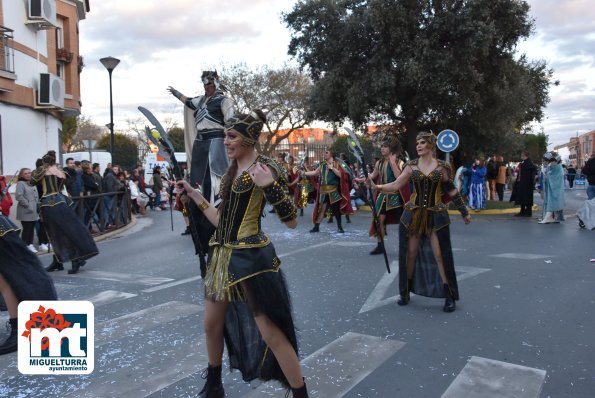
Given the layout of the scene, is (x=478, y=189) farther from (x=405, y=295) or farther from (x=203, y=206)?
(x=203, y=206)

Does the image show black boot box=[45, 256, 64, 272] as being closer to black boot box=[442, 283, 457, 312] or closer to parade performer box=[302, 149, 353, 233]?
parade performer box=[302, 149, 353, 233]

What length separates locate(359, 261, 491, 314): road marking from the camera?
552 centimetres

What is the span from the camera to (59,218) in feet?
23.9

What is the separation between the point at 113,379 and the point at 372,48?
51.2 ft

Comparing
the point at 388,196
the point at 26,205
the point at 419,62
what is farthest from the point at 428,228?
the point at 419,62

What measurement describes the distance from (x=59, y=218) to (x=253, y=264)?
5.37 meters

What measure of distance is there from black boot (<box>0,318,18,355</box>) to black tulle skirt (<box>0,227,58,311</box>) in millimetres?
216

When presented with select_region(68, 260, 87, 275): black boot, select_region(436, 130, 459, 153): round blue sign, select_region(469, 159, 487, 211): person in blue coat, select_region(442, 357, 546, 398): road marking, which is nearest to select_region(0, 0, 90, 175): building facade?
select_region(68, 260, 87, 275): black boot

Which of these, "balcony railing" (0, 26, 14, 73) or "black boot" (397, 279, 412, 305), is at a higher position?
"balcony railing" (0, 26, 14, 73)

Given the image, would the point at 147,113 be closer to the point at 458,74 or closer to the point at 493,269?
the point at 493,269

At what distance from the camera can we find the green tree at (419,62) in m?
16.2

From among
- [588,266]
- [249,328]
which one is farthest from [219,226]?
[588,266]

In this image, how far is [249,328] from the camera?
3.21 meters

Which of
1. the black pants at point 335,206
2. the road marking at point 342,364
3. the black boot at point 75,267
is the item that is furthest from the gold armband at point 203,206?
the black pants at point 335,206
